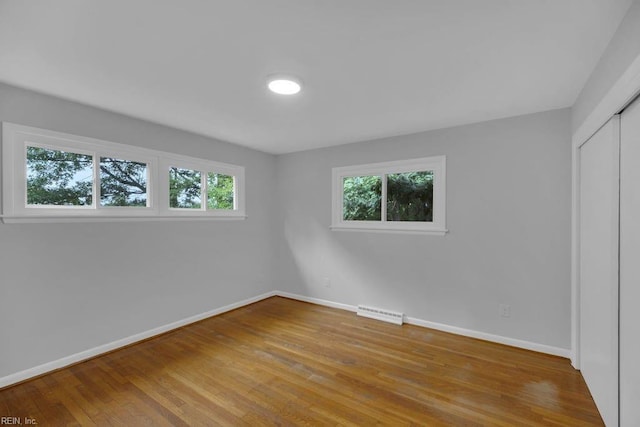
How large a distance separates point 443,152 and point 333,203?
1.62 m

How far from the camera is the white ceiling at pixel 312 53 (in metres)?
1.42

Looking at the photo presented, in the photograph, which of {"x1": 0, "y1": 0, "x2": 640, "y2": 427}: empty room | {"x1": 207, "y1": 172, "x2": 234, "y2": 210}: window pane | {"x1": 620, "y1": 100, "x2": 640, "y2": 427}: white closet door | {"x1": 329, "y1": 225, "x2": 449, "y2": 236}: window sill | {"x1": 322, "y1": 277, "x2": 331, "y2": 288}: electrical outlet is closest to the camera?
{"x1": 620, "y1": 100, "x2": 640, "y2": 427}: white closet door

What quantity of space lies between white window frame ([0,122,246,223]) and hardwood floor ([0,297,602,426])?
1348 mm

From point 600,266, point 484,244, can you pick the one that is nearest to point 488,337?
point 484,244

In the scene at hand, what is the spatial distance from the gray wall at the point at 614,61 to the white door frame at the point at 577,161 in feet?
0.23

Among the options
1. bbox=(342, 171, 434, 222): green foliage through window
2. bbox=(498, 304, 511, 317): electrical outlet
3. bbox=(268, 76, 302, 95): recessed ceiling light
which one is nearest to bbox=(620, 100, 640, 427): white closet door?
bbox=(498, 304, 511, 317): electrical outlet

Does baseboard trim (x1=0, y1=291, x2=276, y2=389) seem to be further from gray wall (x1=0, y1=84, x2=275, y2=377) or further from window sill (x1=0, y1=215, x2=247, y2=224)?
window sill (x1=0, y1=215, x2=247, y2=224)

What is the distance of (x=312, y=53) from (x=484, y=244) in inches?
102

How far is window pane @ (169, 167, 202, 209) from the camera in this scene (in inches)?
134

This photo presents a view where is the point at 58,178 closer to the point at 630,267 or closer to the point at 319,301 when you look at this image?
the point at 319,301

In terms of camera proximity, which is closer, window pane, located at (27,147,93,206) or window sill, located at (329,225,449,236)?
window pane, located at (27,147,93,206)

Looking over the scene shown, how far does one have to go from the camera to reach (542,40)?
1655mm

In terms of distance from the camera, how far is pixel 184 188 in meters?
3.53

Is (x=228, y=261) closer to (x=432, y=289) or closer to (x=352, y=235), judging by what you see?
(x=352, y=235)
